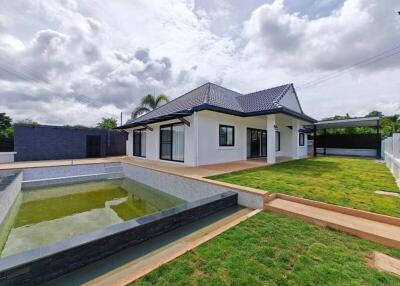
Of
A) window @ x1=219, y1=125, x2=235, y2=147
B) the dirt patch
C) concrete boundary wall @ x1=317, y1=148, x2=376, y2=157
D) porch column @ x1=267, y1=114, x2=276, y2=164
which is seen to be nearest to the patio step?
the dirt patch

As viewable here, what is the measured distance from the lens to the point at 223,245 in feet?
10.0

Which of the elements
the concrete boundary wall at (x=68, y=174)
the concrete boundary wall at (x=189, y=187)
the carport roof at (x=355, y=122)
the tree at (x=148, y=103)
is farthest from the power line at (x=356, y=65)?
the concrete boundary wall at (x=68, y=174)

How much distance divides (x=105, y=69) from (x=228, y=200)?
1772 cm

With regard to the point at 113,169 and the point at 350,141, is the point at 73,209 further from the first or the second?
the point at 350,141

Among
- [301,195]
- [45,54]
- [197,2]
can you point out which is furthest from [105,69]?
[301,195]

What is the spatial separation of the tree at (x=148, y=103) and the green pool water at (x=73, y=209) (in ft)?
47.2

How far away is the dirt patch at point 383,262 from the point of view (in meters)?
2.53

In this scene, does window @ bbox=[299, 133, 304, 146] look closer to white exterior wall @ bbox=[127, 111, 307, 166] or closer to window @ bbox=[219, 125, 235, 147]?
white exterior wall @ bbox=[127, 111, 307, 166]

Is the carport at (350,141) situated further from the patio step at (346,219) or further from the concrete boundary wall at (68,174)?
the concrete boundary wall at (68,174)

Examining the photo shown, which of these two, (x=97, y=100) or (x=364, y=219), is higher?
(x=97, y=100)

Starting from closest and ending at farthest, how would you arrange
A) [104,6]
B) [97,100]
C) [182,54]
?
[104,6], [182,54], [97,100]

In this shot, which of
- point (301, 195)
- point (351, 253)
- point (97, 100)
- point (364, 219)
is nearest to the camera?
point (351, 253)

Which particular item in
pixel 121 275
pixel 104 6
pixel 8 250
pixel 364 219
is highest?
pixel 104 6

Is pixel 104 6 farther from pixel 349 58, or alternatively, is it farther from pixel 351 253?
pixel 349 58
